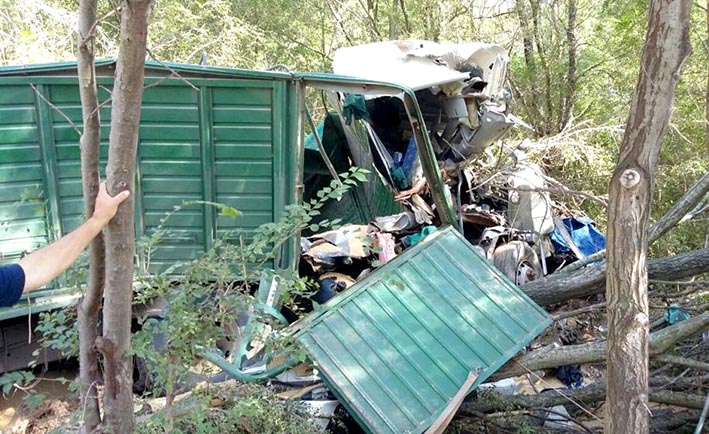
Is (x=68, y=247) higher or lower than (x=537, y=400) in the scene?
higher

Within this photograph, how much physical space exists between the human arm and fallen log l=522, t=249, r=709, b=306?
3.93m

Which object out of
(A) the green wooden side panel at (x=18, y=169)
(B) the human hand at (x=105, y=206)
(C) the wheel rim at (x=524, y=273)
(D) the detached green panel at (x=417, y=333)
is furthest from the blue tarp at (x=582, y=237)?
(B) the human hand at (x=105, y=206)

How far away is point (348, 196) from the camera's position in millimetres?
6672

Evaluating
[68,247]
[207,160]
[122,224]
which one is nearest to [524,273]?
A: [207,160]

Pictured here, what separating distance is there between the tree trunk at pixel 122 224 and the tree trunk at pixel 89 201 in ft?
0.32

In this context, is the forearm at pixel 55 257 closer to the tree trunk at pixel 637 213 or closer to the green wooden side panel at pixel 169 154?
the tree trunk at pixel 637 213

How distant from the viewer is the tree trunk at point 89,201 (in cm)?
191

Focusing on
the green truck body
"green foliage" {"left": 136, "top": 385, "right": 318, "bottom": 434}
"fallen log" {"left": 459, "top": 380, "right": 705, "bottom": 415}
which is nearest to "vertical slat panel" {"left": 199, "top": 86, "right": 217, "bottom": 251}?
the green truck body

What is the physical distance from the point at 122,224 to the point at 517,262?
477cm

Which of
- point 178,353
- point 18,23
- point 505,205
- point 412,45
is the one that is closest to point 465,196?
point 505,205

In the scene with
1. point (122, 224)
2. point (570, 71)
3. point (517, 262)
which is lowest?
point (517, 262)

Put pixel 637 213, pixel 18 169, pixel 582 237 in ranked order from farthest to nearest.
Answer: pixel 582 237, pixel 18 169, pixel 637 213

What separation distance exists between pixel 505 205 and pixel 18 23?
21.3 ft

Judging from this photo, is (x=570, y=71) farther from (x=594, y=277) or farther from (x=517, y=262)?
(x=594, y=277)
